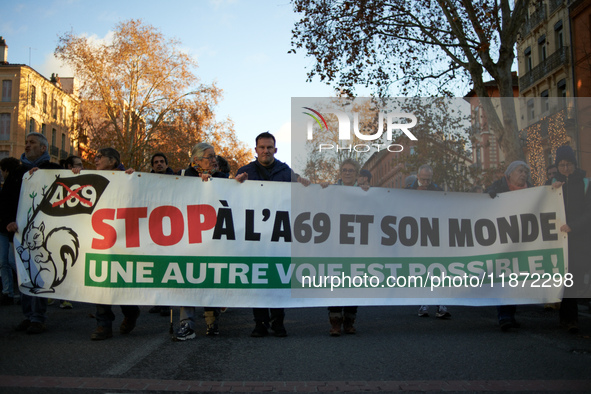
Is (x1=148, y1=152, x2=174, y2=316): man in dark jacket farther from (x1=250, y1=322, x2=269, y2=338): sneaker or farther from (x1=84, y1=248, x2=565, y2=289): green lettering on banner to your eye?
(x1=250, y1=322, x2=269, y2=338): sneaker

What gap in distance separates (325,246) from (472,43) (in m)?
14.0

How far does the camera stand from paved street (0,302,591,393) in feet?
14.4

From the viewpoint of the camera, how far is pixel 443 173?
13.5 metres

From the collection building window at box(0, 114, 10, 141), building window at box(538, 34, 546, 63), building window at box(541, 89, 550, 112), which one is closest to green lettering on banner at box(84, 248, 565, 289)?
building window at box(541, 89, 550, 112)

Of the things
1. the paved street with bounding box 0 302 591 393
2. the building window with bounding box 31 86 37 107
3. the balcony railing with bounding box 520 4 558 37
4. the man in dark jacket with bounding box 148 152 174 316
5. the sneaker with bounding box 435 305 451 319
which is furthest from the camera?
the building window with bounding box 31 86 37 107

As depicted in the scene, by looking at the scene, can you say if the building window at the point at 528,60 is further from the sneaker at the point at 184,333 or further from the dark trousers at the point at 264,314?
the sneaker at the point at 184,333

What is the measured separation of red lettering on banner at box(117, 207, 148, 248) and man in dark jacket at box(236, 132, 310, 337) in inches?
44.0

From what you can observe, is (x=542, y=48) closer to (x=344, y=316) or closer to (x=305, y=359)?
→ (x=344, y=316)

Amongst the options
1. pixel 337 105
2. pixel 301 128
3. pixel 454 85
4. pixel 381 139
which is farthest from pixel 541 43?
pixel 301 128

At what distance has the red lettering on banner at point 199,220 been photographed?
6.47m

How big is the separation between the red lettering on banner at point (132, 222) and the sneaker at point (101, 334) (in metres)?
0.88

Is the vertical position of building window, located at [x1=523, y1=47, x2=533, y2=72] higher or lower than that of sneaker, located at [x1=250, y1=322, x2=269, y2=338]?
higher

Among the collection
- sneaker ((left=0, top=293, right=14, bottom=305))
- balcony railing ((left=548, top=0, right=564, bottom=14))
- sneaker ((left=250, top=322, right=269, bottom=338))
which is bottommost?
sneaker ((left=250, top=322, right=269, bottom=338))

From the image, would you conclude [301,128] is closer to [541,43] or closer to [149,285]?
[149,285]
